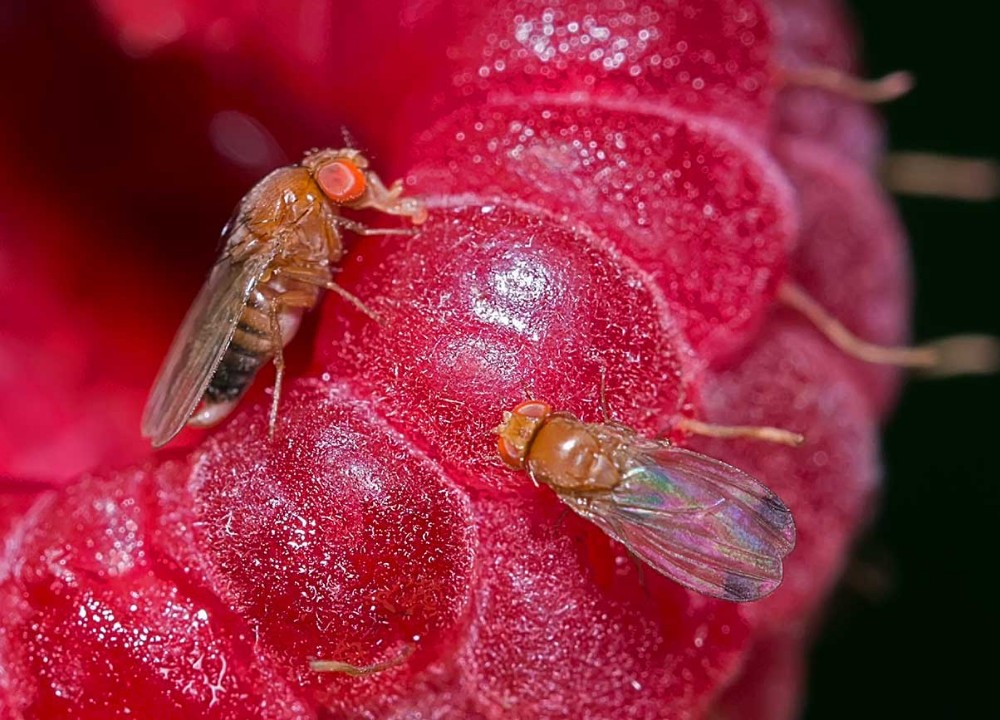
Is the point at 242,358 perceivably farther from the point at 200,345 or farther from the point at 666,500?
the point at 666,500

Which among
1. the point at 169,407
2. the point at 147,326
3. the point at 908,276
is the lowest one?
the point at 908,276

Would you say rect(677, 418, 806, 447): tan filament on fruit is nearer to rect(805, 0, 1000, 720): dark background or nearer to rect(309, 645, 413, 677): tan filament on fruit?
rect(309, 645, 413, 677): tan filament on fruit

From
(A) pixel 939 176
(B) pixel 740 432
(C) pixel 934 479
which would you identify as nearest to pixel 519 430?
(B) pixel 740 432

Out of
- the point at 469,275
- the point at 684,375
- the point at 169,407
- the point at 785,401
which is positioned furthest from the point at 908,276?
the point at 169,407

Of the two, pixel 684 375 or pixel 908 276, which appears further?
pixel 908 276

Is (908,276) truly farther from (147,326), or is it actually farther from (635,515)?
(147,326)

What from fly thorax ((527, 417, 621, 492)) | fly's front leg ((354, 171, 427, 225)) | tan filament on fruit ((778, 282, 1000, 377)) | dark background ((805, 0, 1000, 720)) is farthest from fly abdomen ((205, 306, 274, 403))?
dark background ((805, 0, 1000, 720))
